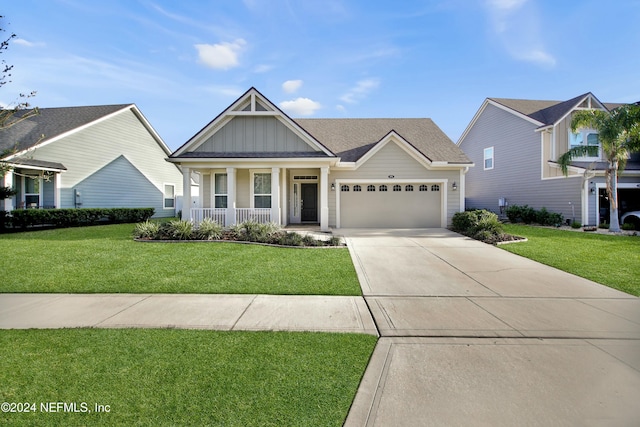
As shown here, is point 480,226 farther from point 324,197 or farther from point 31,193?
point 31,193

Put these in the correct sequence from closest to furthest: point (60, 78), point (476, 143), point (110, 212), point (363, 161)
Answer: point (60, 78) → point (363, 161) → point (110, 212) → point (476, 143)

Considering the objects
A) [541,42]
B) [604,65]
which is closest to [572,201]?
[604,65]

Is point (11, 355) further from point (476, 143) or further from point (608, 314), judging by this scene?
point (476, 143)

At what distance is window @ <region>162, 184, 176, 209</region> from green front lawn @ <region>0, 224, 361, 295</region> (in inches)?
520

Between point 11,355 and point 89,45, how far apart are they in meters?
10.8

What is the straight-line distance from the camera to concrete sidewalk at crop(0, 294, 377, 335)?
3.98m

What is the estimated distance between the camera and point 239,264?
7305mm

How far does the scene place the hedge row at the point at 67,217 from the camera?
1252 cm

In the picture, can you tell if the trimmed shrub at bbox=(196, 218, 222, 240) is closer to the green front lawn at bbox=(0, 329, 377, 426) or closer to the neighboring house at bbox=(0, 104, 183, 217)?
the green front lawn at bbox=(0, 329, 377, 426)

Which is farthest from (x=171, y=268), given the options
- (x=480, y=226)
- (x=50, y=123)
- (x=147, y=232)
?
(x=50, y=123)

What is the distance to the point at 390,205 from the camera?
49.4ft

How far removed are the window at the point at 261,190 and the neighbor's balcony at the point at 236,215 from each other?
137 cm

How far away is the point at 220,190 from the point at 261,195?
2115 millimetres

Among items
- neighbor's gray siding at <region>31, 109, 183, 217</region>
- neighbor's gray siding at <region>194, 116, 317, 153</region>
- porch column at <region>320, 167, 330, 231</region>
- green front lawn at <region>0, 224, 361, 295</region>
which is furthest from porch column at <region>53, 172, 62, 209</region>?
porch column at <region>320, 167, 330, 231</region>
